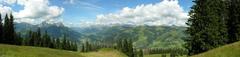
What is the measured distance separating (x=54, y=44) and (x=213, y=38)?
447 ft

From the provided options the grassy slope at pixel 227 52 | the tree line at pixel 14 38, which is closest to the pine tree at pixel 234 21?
the grassy slope at pixel 227 52

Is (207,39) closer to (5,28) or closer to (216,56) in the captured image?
(216,56)

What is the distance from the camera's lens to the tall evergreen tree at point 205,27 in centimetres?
6244

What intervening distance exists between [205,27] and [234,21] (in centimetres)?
928

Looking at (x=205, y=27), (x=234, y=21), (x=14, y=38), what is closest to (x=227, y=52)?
(x=205, y=27)

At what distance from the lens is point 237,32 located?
222 ft

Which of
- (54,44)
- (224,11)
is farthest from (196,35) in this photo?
(54,44)

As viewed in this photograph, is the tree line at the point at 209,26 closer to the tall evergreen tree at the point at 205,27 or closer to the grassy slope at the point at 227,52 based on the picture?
the tall evergreen tree at the point at 205,27

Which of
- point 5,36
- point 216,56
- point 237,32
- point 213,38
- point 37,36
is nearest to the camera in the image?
point 216,56

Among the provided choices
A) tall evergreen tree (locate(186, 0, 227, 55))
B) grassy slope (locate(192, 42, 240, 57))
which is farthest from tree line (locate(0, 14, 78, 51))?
grassy slope (locate(192, 42, 240, 57))

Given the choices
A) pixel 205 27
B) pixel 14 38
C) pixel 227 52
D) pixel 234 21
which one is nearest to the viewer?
pixel 227 52

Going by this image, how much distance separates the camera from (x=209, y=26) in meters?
63.0

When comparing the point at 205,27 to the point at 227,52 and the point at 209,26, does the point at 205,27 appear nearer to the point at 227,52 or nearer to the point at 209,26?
the point at 209,26

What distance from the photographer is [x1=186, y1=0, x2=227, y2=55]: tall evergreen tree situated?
62.4m
